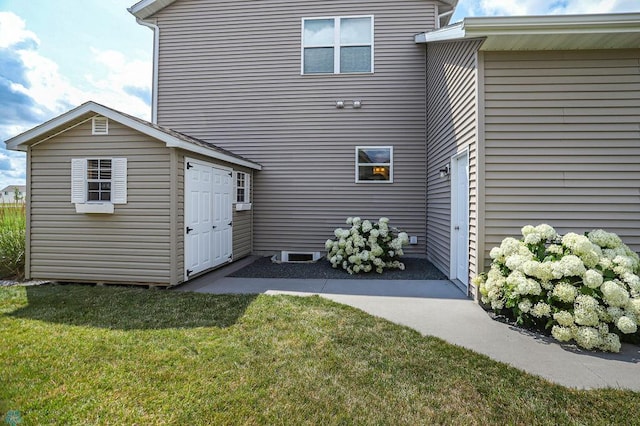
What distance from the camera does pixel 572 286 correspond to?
345 centimetres

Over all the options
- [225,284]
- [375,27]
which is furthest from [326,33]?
[225,284]

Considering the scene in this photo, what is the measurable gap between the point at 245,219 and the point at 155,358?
552 centimetres

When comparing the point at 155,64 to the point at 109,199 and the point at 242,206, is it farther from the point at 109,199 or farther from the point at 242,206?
the point at 109,199

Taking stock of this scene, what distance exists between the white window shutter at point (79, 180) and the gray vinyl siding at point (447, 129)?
19.8 feet

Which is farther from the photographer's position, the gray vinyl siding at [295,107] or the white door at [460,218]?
the gray vinyl siding at [295,107]

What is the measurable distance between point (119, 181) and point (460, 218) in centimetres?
557

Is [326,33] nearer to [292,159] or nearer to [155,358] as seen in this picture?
[292,159]

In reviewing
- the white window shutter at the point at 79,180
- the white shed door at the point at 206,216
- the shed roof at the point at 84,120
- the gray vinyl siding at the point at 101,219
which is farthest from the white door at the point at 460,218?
the white window shutter at the point at 79,180

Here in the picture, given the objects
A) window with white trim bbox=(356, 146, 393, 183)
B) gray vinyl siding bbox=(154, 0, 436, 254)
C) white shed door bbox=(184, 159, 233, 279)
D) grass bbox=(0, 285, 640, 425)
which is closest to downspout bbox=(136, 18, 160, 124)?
gray vinyl siding bbox=(154, 0, 436, 254)

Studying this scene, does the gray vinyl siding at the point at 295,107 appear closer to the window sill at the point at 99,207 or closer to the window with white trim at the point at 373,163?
the window with white trim at the point at 373,163

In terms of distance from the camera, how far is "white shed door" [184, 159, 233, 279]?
19.3 ft

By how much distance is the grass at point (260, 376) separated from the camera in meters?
2.29

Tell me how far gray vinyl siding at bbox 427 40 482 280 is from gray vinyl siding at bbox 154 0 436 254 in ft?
1.98

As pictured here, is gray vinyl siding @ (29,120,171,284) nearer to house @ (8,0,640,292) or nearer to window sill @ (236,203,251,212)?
house @ (8,0,640,292)
